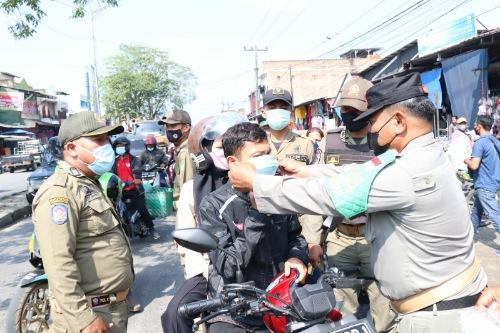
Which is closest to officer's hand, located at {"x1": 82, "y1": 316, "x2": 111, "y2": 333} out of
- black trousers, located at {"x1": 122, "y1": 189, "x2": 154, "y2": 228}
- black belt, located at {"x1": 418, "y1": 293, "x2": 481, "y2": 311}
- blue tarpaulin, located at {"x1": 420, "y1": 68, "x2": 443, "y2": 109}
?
black belt, located at {"x1": 418, "y1": 293, "x2": 481, "y2": 311}

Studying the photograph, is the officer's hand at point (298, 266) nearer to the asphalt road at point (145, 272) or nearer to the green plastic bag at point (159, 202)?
the asphalt road at point (145, 272)

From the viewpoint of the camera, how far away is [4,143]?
30.0 meters

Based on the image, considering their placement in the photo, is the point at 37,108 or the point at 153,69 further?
the point at 153,69

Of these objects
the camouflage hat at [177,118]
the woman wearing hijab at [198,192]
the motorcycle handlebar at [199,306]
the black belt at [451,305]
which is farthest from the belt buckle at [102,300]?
the camouflage hat at [177,118]

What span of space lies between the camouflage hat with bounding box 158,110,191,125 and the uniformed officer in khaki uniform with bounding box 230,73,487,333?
3.83 metres

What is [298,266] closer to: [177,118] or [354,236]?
[354,236]

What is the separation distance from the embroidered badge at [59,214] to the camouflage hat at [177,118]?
11.1 ft

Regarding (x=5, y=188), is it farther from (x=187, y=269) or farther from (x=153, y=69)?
(x=153, y=69)

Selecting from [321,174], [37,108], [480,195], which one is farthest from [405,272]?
[37,108]

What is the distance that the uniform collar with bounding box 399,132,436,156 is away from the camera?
166 cm

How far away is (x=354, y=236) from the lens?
10.1 ft

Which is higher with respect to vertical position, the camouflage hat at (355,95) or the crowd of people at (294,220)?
the camouflage hat at (355,95)

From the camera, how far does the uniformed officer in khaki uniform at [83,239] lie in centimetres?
207

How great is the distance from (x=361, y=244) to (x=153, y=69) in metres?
50.2
